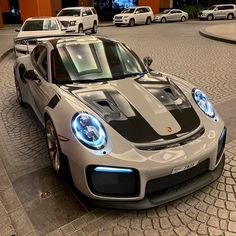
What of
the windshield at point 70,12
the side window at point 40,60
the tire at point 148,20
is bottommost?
the tire at point 148,20

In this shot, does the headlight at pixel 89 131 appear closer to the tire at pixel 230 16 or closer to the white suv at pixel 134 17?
the white suv at pixel 134 17

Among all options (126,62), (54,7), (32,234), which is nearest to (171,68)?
(126,62)

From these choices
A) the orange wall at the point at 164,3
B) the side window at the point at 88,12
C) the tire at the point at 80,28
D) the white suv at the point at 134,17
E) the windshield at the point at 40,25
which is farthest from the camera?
the orange wall at the point at 164,3

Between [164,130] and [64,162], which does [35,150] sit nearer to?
[64,162]

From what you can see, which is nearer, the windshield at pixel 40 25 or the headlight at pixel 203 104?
the headlight at pixel 203 104

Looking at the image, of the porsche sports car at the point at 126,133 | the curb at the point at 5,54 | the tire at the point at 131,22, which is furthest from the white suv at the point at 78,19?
the porsche sports car at the point at 126,133

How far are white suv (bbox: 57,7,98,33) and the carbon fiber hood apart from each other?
1363cm

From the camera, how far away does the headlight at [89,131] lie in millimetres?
2691

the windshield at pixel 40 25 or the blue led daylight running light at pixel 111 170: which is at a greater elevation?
the windshield at pixel 40 25

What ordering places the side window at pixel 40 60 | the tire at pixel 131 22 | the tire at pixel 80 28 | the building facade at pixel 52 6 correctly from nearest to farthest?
the side window at pixel 40 60 → the tire at pixel 80 28 → the building facade at pixel 52 6 → the tire at pixel 131 22

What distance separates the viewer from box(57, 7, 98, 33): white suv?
16703mm

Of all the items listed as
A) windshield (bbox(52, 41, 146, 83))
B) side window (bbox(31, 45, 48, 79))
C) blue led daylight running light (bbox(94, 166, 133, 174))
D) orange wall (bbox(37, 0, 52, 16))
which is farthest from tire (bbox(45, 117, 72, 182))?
orange wall (bbox(37, 0, 52, 16))

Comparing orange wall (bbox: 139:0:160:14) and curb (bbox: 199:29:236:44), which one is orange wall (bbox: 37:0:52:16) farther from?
orange wall (bbox: 139:0:160:14)

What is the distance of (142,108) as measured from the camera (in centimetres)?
307
